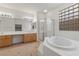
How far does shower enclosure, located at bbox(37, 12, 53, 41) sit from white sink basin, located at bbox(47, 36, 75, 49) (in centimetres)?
11

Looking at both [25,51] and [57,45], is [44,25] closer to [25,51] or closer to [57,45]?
[57,45]

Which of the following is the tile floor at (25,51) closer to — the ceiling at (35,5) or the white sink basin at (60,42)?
the white sink basin at (60,42)

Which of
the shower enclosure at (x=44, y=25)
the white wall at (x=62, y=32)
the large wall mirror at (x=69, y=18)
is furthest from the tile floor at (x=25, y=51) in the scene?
the large wall mirror at (x=69, y=18)

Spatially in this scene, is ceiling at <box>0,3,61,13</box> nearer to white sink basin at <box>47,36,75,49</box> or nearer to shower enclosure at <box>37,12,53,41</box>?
shower enclosure at <box>37,12,53,41</box>

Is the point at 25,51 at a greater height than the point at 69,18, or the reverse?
the point at 69,18

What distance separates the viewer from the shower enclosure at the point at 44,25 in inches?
58.1

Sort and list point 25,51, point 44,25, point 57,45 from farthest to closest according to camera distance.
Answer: point 25,51 < point 44,25 < point 57,45

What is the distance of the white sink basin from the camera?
1.30 m

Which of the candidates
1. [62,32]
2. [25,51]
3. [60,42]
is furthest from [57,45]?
[25,51]

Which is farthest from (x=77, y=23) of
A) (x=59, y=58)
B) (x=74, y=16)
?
(x=59, y=58)

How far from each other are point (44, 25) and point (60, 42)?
40 cm

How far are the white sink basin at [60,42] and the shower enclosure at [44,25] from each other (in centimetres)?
11

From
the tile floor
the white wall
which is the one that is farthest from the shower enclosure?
the tile floor

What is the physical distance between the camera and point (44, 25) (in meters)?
1.52
